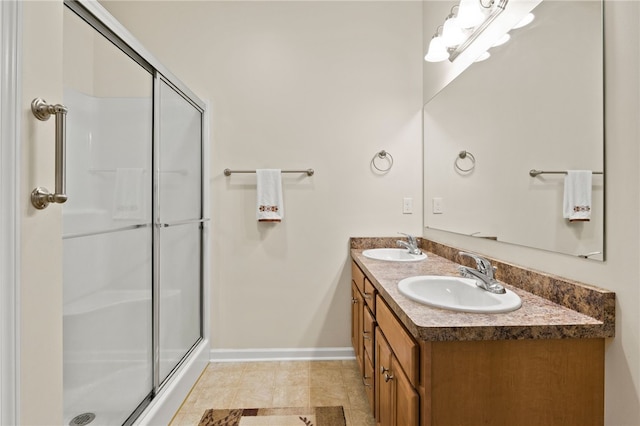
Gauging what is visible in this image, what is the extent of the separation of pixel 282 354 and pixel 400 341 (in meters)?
1.55

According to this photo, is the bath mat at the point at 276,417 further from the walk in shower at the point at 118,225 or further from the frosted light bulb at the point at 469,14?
the frosted light bulb at the point at 469,14

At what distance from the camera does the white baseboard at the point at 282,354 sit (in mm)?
2387

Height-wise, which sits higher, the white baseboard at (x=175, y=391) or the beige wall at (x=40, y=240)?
the beige wall at (x=40, y=240)

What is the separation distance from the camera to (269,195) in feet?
7.59

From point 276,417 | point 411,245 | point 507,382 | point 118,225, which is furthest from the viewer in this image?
point 411,245

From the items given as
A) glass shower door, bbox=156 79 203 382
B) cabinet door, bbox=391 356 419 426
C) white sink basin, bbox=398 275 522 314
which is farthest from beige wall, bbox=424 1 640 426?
glass shower door, bbox=156 79 203 382

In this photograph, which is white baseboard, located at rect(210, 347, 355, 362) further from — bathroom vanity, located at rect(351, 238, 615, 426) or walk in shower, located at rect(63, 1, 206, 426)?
bathroom vanity, located at rect(351, 238, 615, 426)

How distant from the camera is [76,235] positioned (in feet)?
3.69

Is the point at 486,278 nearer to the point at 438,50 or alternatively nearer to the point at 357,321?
the point at 357,321

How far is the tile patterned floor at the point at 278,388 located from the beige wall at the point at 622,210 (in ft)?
3.80

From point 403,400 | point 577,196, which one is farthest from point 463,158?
point 403,400

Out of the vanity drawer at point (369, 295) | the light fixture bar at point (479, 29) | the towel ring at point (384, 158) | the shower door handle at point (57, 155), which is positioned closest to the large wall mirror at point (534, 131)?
the light fixture bar at point (479, 29)

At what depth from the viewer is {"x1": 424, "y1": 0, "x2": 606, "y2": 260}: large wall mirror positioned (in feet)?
3.38

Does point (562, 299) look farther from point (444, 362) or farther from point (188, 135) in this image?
point (188, 135)
